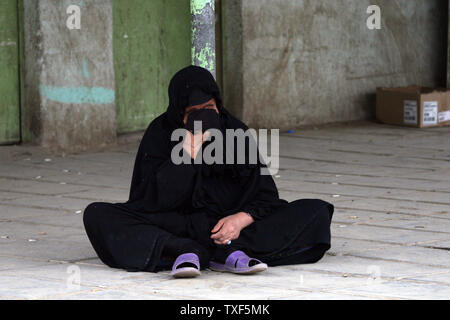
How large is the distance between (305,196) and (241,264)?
101 inches

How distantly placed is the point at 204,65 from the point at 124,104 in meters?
4.45

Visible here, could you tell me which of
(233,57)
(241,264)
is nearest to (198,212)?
(241,264)

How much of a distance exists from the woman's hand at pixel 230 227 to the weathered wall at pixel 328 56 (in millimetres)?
5837

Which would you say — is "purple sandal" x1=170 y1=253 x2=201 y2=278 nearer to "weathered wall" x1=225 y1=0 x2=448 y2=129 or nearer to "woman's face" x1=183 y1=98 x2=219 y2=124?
"woman's face" x1=183 y1=98 x2=219 y2=124

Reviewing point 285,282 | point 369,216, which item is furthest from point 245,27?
point 285,282

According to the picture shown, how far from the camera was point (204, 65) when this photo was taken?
18.2 ft

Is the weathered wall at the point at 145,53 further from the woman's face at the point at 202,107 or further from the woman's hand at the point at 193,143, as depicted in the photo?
the woman's hand at the point at 193,143

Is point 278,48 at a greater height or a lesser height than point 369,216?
greater

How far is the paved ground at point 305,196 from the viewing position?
433 cm

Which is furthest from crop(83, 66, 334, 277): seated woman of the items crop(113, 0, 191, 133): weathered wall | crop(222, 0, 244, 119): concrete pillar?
crop(222, 0, 244, 119): concrete pillar

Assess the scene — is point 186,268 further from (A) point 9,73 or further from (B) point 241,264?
(A) point 9,73

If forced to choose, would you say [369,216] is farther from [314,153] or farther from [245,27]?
[245,27]
